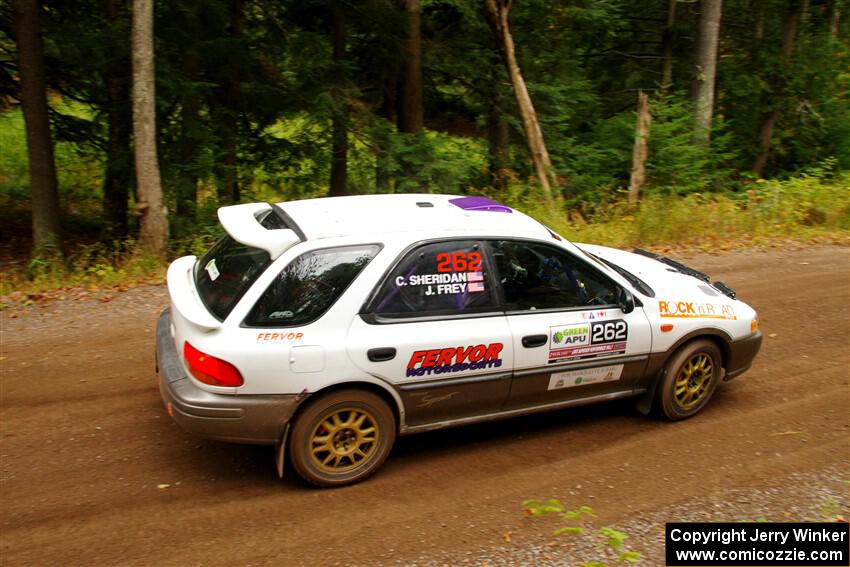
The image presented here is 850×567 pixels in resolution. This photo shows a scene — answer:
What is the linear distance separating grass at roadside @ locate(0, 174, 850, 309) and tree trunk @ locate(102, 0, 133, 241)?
126 cm

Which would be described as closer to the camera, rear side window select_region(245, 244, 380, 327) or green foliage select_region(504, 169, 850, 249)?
rear side window select_region(245, 244, 380, 327)

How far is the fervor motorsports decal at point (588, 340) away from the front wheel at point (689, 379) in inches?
22.1

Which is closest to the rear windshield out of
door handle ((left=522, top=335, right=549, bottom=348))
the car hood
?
door handle ((left=522, top=335, right=549, bottom=348))

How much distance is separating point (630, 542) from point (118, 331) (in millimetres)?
5584

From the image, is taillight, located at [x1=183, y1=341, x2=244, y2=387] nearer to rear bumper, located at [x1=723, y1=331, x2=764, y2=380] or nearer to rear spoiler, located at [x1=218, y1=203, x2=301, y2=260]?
rear spoiler, located at [x1=218, y1=203, x2=301, y2=260]

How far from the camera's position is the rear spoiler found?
4.68m

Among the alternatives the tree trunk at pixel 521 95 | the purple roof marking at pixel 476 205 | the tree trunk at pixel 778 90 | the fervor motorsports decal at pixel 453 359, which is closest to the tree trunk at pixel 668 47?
the tree trunk at pixel 778 90

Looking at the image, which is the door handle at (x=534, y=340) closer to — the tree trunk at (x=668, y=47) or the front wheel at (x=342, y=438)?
the front wheel at (x=342, y=438)

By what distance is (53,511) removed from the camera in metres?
4.46

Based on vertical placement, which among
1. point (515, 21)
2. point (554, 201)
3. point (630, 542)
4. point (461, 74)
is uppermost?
point (515, 21)

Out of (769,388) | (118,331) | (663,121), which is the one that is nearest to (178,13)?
(118,331)

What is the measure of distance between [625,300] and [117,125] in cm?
1058

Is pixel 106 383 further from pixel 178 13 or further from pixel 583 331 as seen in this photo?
pixel 178 13

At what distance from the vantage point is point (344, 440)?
473 centimetres
